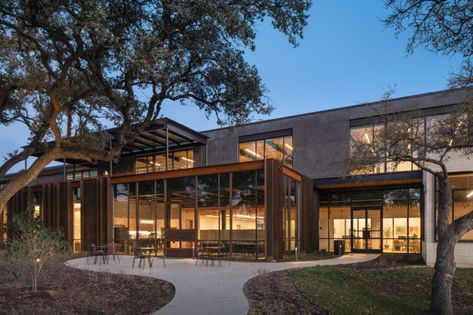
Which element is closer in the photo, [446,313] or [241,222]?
[446,313]

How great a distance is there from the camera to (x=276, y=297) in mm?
9266

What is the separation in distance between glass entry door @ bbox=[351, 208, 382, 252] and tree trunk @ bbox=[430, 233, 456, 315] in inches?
512

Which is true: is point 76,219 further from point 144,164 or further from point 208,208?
point 208,208

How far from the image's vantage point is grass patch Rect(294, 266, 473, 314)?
968cm

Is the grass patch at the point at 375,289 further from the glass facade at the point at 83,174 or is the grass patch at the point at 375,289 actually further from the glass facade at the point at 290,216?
the glass facade at the point at 83,174

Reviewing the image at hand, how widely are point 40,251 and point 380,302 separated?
8.16 m

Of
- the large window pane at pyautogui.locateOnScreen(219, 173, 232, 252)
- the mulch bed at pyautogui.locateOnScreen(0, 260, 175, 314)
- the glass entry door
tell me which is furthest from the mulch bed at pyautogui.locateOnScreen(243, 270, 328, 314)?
the glass entry door

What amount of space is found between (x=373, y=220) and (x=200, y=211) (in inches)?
385

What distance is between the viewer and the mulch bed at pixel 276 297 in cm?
837

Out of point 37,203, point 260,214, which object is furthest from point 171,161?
point 260,214

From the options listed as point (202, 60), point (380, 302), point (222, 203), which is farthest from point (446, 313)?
point (222, 203)

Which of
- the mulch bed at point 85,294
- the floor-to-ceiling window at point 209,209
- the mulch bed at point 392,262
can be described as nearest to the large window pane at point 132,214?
the floor-to-ceiling window at point 209,209

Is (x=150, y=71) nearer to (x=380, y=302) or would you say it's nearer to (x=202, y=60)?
(x=202, y=60)

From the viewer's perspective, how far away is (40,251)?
980 cm
